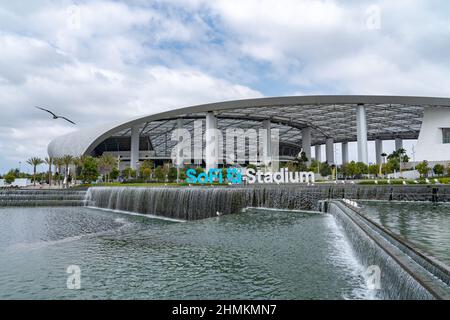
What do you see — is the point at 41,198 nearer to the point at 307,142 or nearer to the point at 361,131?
the point at 361,131

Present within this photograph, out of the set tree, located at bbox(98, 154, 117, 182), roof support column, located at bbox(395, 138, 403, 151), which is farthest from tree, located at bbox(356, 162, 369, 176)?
tree, located at bbox(98, 154, 117, 182)

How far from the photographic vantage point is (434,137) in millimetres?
44938

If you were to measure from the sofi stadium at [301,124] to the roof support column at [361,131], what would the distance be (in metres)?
0.13

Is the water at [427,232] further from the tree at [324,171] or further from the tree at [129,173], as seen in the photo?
the tree at [129,173]

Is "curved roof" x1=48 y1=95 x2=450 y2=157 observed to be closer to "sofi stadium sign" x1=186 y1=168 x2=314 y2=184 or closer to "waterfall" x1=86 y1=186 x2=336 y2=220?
"sofi stadium sign" x1=186 y1=168 x2=314 y2=184

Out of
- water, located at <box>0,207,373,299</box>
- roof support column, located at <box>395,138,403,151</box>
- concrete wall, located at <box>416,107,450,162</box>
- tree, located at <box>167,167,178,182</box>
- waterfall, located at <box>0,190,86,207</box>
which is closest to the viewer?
water, located at <box>0,207,373,299</box>

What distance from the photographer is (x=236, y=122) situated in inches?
2365

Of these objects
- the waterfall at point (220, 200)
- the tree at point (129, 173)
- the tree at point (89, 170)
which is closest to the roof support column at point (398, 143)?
the tree at point (129, 173)

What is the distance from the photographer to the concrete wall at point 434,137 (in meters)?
43.9

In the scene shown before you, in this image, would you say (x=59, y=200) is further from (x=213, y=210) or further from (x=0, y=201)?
(x=213, y=210)


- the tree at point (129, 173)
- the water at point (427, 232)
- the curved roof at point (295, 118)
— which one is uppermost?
the curved roof at point (295, 118)

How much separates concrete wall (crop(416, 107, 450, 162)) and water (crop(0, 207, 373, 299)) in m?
40.1

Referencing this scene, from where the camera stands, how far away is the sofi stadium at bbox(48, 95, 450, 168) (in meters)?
44.7

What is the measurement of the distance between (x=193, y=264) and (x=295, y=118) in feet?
171
